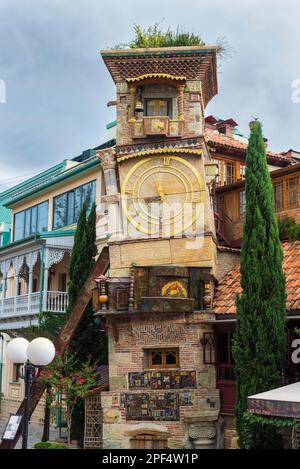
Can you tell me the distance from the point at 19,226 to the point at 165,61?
17.1m

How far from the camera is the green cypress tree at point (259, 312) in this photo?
1638cm

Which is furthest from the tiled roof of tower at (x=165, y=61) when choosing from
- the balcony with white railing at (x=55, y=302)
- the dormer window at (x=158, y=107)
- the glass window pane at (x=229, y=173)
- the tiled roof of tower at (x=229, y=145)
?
the balcony with white railing at (x=55, y=302)

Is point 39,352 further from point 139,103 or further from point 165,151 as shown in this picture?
point 139,103

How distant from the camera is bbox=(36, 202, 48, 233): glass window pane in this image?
32.2 meters

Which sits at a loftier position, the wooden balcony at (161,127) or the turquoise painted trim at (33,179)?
the turquoise painted trim at (33,179)

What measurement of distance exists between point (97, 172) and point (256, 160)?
11.7 meters

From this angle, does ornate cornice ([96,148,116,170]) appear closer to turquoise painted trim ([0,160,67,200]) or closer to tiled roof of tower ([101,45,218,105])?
tiled roof of tower ([101,45,218,105])

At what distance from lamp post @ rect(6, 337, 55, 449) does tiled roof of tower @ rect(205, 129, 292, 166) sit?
13.9 meters

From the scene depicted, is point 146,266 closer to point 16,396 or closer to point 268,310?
point 268,310

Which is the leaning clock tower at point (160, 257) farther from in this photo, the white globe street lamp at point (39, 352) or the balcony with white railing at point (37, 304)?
the balcony with white railing at point (37, 304)

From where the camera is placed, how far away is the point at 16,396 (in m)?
32.1

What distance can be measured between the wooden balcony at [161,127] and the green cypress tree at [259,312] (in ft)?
11.4

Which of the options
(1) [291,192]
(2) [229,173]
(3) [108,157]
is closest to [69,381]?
(3) [108,157]
